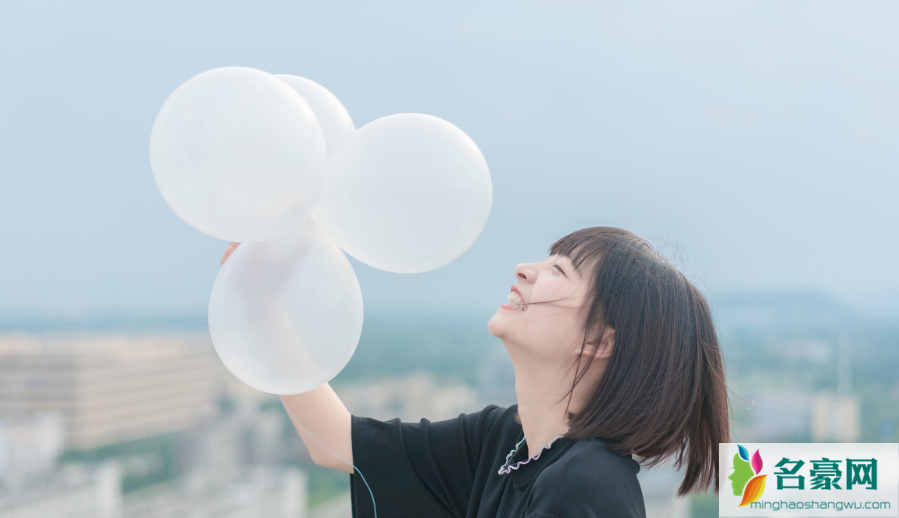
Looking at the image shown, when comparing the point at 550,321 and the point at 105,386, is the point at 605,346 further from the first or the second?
the point at 105,386

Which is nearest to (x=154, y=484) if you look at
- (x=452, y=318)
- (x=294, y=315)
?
(x=452, y=318)

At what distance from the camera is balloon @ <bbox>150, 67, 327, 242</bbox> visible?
1.88 feet

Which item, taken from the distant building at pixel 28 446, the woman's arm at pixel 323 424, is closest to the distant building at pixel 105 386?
the distant building at pixel 28 446

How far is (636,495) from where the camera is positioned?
2.22 feet

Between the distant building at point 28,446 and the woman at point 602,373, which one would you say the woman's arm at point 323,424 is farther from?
the distant building at point 28,446

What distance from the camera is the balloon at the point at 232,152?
0.57 m

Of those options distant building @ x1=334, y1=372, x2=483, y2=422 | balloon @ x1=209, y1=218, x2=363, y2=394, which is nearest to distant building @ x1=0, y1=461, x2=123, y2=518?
distant building @ x1=334, y1=372, x2=483, y2=422

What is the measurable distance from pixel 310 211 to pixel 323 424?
362 millimetres

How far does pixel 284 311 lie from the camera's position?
690 mm

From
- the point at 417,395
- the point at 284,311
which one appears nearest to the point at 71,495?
the point at 417,395

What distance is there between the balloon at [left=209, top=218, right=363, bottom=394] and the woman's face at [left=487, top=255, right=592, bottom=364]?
20cm

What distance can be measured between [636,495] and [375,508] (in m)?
0.39

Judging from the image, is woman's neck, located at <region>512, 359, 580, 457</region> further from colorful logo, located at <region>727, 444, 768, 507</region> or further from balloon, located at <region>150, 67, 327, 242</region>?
colorful logo, located at <region>727, 444, 768, 507</region>

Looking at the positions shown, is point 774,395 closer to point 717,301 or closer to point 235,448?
point 717,301
